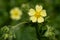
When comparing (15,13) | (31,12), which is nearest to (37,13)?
(31,12)

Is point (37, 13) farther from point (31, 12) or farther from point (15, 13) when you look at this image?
point (15, 13)

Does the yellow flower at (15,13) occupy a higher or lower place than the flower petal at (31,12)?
lower

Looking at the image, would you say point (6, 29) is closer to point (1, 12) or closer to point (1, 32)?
point (1, 32)

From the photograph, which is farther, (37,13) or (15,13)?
(15,13)

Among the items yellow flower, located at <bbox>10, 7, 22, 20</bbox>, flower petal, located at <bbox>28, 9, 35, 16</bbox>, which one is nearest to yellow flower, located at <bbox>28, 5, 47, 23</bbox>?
flower petal, located at <bbox>28, 9, 35, 16</bbox>

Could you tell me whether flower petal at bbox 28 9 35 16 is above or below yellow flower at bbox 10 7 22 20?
above

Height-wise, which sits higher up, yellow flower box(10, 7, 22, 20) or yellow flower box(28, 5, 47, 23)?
yellow flower box(28, 5, 47, 23)

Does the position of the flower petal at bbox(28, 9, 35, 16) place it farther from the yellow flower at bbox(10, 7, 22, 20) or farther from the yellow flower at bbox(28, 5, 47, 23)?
the yellow flower at bbox(10, 7, 22, 20)

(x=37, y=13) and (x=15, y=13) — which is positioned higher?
(x=37, y=13)

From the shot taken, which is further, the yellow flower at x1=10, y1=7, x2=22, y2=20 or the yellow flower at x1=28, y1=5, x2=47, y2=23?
the yellow flower at x1=10, y1=7, x2=22, y2=20

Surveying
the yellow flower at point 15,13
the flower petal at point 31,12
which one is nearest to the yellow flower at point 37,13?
the flower petal at point 31,12

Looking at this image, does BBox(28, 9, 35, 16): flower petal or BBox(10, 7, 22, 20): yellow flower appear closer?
BBox(28, 9, 35, 16): flower petal

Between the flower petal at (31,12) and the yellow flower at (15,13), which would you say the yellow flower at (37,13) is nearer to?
the flower petal at (31,12)
